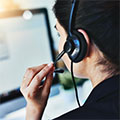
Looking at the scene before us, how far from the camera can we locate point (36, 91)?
0.66 meters

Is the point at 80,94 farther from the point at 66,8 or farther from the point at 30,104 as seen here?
the point at 66,8

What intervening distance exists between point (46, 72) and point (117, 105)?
0.85 feet

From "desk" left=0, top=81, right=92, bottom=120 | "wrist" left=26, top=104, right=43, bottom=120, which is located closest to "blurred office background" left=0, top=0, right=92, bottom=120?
"desk" left=0, top=81, right=92, bottom=120

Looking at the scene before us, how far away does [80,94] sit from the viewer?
1.04 meters

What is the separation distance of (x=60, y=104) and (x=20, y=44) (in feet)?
1.05

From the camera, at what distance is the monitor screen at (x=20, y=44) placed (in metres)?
0.86

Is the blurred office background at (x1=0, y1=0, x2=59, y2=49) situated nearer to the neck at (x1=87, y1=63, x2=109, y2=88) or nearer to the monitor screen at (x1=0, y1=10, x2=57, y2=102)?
the monitor screen at (x1=0, y1=10, x2=57, y2=102)

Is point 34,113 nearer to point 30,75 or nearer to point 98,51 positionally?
point 30,75

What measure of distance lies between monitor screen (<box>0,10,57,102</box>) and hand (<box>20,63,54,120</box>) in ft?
0.67

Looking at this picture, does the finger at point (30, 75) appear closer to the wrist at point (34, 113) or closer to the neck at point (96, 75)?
the wrist at point (34, 113)

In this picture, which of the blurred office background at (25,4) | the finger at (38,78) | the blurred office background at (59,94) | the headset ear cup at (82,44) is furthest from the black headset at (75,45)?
the blurred office background at (25,4)

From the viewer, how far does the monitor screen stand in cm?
86

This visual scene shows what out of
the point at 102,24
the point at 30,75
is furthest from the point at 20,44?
the point at 102,24

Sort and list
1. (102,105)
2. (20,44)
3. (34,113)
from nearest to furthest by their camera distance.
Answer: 1. (102,105)
2. (34,113)
3. (20,44)
